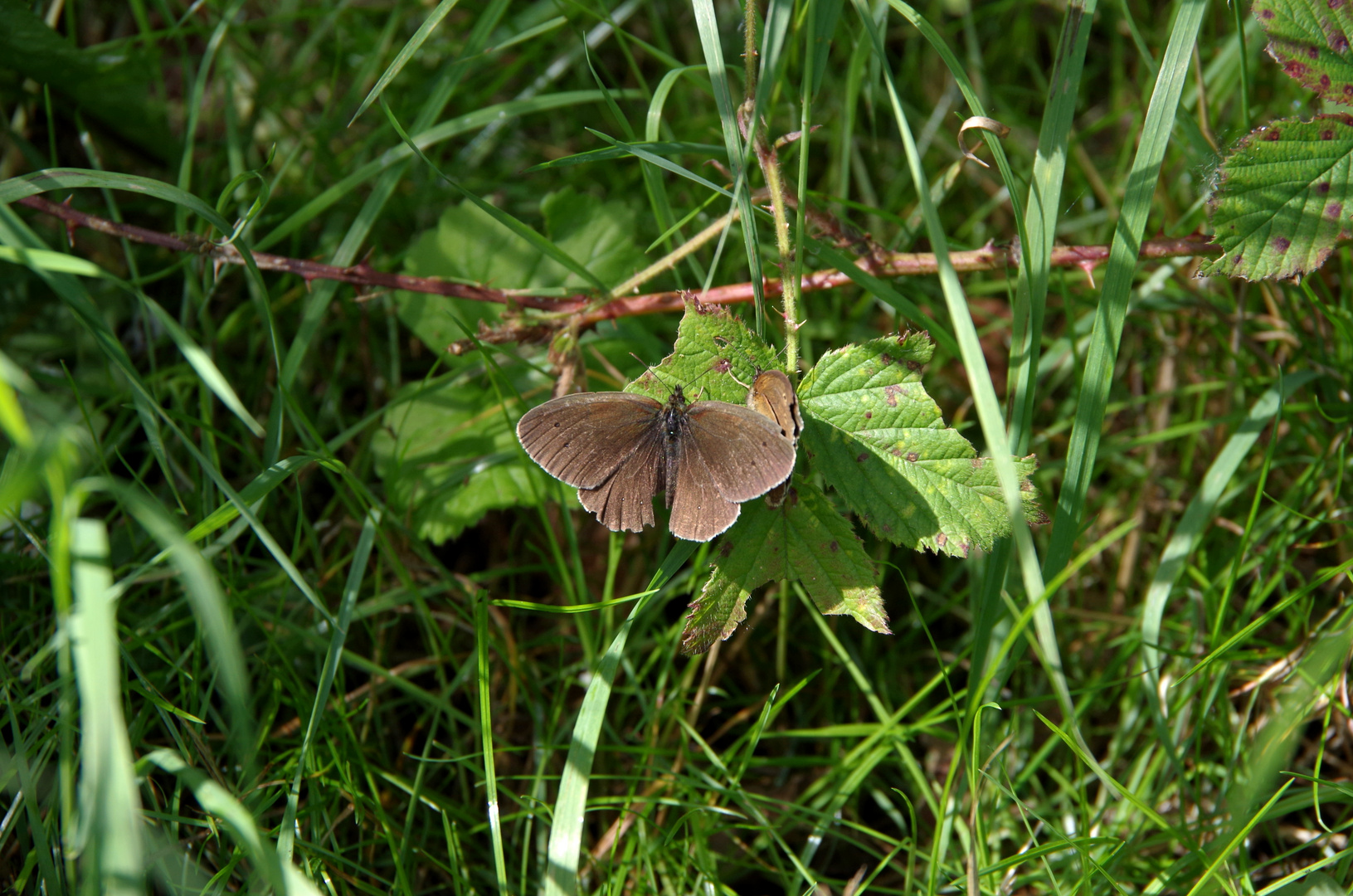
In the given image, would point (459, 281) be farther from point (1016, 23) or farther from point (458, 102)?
point (1016, 23)

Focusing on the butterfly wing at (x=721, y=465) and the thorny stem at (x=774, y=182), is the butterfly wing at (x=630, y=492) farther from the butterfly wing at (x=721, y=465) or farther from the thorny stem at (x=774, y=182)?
the thorny stem at (x=774, y=182)

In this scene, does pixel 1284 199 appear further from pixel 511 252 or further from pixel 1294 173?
pixel 511 252

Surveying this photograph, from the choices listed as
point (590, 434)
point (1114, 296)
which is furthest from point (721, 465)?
point (1114, 296)

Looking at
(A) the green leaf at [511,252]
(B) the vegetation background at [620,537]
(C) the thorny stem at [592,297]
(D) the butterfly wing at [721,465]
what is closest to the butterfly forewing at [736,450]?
(D) the butterfly wing at [721,465]

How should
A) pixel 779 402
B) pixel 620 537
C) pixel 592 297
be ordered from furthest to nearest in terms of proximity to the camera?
1. pixel 620 537
2. pixel 592 297
3. pixel 779 402

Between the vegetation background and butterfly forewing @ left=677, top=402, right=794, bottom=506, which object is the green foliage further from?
butterfly forewing @ left=677, top=402, right=794, bottom=506

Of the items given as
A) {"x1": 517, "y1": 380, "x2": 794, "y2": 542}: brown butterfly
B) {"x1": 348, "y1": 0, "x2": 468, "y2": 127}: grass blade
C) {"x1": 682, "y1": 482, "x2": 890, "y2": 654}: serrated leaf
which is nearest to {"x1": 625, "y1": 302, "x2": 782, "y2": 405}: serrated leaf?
{"x1": 517, "y1": 380, "x2": 794, "y2": 542}: brown butterfly
